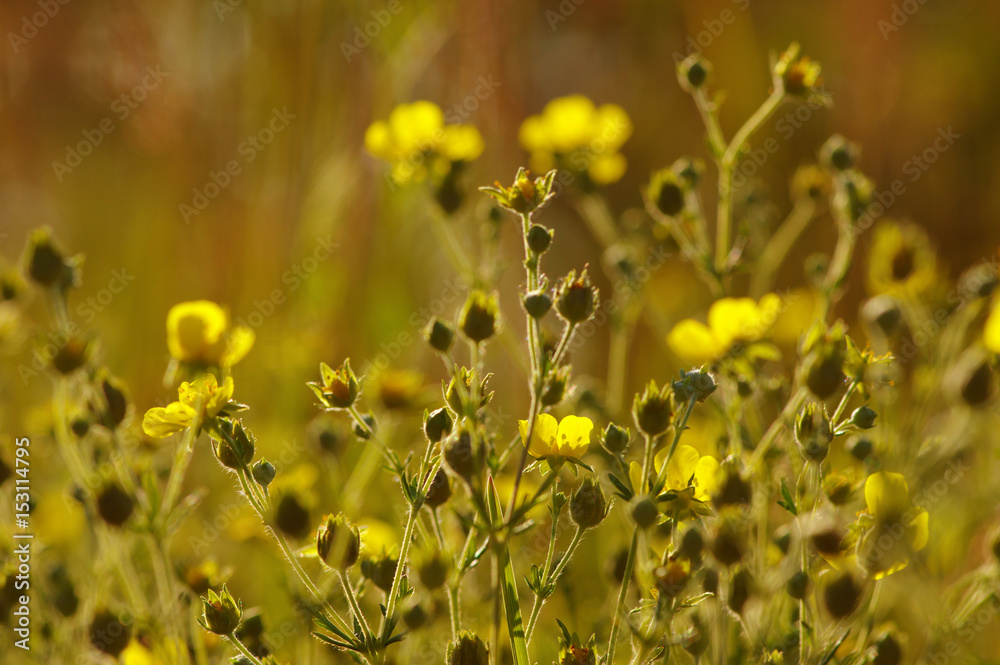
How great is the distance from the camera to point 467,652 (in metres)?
0.69

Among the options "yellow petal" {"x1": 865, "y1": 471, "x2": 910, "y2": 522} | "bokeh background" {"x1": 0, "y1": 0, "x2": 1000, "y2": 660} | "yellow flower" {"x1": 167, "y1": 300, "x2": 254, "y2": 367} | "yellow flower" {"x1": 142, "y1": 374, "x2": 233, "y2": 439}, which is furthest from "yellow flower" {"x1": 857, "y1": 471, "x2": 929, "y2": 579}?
"bokeh background" {"x1": 0, "y1": 0, "x2": 1000, "y2": 660}

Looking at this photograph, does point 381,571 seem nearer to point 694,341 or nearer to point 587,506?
point 587,506

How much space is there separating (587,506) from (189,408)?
0.38 m

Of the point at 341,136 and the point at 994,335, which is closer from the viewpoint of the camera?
the point at 994,335

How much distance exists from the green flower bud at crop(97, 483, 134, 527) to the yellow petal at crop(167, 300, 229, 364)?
0.20 meters

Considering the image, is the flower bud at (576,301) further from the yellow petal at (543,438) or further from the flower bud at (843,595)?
the flower bud at (843,595)

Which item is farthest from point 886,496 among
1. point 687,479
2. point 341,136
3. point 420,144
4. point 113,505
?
point 341,136

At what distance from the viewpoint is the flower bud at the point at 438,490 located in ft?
2.53

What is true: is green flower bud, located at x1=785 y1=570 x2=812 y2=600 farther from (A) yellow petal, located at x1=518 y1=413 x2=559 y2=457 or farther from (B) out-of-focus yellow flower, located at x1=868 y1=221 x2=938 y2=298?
(B) out-of-focus yellow flower, located at x1=868 y1=221 x2=938 y2=298

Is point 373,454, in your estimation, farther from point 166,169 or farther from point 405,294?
point 166,169

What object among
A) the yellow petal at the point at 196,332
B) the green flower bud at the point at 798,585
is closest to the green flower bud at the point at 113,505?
the yellow petal at the point at 196,332

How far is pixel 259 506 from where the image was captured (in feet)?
2.58

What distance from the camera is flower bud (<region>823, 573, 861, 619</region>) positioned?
67 centimetres

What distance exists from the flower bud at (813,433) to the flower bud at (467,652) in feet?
1.05
